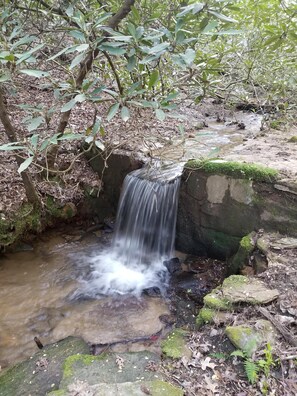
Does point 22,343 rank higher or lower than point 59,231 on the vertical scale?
lower

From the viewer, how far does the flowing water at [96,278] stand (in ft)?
11.4

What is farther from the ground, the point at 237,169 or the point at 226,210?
the point at 237,169

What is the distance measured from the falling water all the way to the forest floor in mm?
531

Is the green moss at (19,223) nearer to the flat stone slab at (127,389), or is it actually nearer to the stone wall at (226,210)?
the stone wall at (226,210)

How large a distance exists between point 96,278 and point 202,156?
2.45m

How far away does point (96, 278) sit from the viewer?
14.8 ft

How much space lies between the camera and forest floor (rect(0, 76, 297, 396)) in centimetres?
219

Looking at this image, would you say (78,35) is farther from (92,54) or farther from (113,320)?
(113,320)

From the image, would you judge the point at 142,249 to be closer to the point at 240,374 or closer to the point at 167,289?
the point at 167,289

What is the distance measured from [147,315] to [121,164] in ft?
8.58

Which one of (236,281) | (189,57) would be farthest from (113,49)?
(236,281)

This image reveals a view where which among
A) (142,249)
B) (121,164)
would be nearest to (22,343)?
(142,249)

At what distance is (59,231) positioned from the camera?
534 cm

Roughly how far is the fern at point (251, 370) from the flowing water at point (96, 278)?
1.38 m
